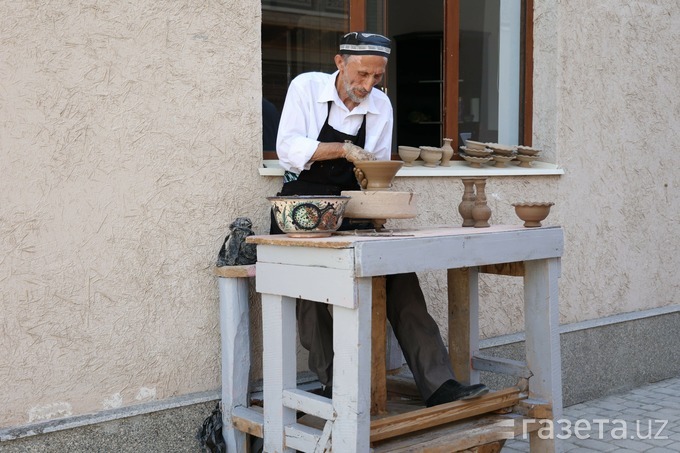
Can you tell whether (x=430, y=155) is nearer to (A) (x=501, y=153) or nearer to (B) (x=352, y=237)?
(A) (x=501, y=153)

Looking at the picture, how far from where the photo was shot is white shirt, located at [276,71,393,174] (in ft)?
12.0

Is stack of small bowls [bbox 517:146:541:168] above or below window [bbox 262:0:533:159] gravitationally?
below

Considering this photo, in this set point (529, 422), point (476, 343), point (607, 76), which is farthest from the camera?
point (607, 76)

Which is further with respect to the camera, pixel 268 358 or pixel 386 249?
pixel 268 358

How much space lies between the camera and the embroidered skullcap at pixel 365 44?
3.52m

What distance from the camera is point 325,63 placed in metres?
4.58

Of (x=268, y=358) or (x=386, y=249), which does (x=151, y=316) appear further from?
(x=386, y=249)

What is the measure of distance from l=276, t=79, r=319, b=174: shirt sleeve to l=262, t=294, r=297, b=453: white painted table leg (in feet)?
2.09

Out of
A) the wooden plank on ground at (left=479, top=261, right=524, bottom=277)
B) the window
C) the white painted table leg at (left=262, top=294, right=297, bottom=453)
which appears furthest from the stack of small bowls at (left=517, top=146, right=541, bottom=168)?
the white painted table leg at (left=262, top=294, right=297, bottom=453)

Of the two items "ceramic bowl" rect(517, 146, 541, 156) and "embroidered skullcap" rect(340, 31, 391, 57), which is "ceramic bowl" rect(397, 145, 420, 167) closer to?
"ceramic bowl" rect(517, 146, 541, 156)

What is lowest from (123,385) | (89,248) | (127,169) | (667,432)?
(667,432)

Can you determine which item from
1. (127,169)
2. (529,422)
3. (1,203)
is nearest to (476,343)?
(529,422)

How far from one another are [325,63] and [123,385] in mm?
2045

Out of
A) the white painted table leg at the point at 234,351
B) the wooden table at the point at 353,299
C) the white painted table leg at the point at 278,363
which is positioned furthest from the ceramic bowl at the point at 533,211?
the white painted table leg at the point at 234,351
